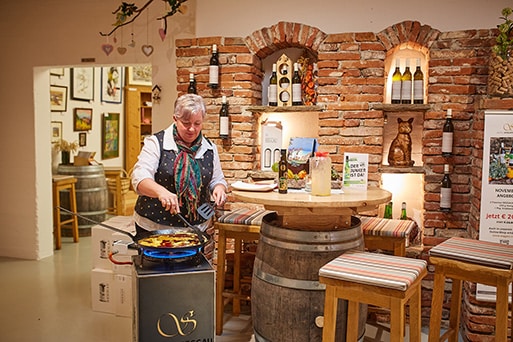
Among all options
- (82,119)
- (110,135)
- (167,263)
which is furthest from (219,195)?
(110,135)

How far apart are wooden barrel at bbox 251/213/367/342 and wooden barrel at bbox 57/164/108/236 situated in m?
3.98

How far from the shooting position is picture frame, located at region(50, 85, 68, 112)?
648cm

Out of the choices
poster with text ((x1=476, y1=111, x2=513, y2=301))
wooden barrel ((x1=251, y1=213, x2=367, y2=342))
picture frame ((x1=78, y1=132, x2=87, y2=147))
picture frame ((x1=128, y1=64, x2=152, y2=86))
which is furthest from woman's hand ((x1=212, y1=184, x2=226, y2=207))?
picture frame ((x1=128, y1=64, x2=152, y2=86))

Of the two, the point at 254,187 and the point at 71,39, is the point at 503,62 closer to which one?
the point at 254,187

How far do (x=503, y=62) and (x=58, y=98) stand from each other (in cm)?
533

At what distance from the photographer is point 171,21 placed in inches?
179

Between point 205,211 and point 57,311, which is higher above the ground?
point 205,211

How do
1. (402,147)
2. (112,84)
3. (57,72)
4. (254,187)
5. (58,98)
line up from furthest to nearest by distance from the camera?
(112,84) < (58,98) < (57,72) < (402,147) < (254,187)

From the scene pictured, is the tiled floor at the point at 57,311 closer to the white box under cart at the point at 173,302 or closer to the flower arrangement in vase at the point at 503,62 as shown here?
the white box under cart at the point at 173,302

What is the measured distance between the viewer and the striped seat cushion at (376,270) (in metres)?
2.17

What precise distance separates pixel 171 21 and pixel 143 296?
10.2 ft

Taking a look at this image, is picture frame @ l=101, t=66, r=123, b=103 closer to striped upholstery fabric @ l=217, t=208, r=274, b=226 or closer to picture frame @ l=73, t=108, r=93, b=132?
picture frame @ l=73, t=108, r=93, b=132

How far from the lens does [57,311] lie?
3.98m

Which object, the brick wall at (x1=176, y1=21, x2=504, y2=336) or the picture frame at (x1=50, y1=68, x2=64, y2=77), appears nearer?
the brick wall at (x1=176, y1=21, x2=504, y2=336)
